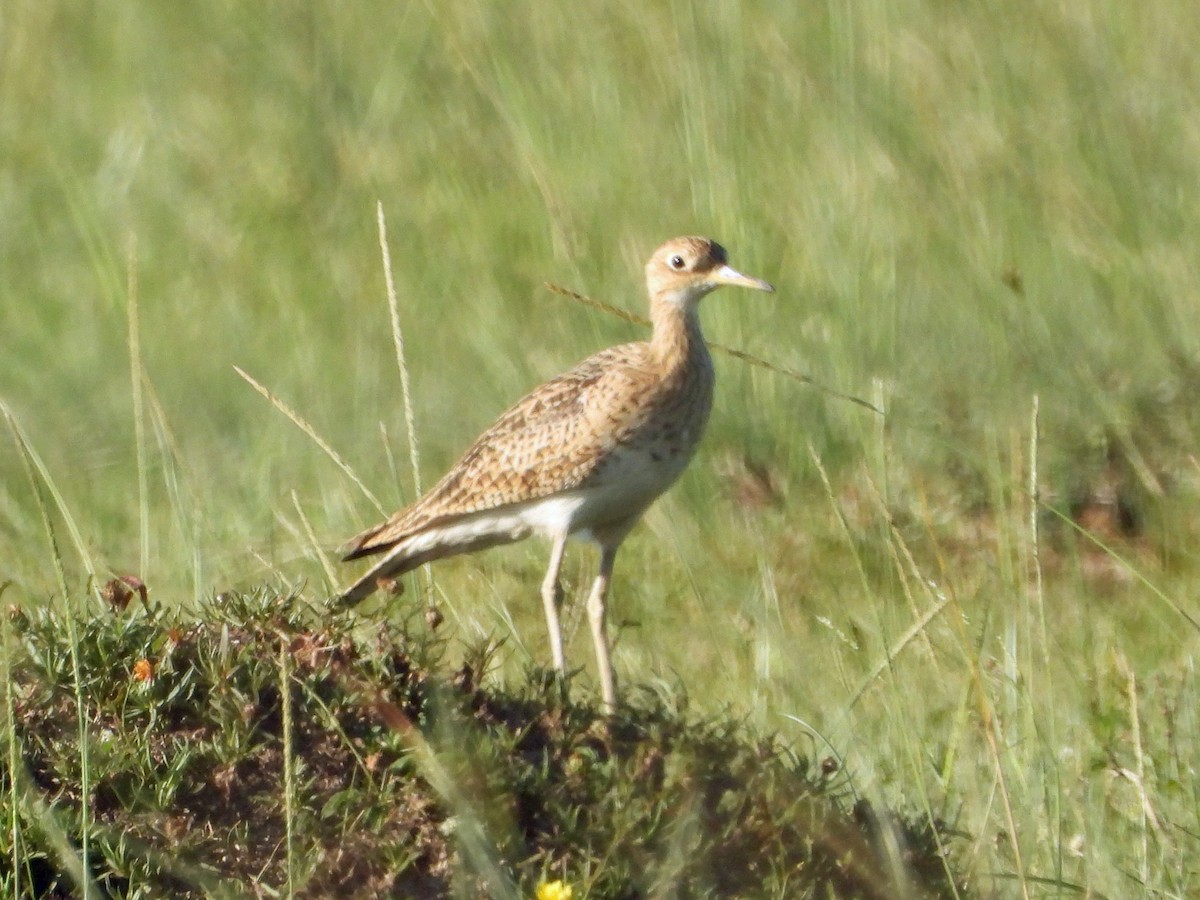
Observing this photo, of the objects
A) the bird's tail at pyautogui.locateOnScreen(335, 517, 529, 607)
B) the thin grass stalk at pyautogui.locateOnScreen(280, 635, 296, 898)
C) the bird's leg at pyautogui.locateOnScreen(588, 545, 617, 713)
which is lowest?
the bird's leg at pyautogui.locateOnScreen(588, 545, 617, 713)

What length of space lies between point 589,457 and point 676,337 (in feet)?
1.67

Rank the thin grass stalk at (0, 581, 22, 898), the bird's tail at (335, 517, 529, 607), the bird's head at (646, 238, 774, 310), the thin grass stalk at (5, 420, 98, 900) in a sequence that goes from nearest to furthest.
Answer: the thin grass stalk at (5, 420, 98, 900) → the thin grass stalk at (0, 581, 22, 898) → the bird's tail at (335, 517, 529, 607) → the bird's head at (646, 238, 774, 310)

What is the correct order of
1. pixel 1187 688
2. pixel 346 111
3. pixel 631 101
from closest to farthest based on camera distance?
pixel 1187 688
pixel 631 101
pixel 346 111

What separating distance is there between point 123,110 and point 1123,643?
6.88 metres

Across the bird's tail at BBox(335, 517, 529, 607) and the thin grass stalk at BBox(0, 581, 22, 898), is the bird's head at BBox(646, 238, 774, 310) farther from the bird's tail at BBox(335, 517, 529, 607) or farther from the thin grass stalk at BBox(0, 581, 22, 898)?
the thin grass stalk at BBox(0, 581, 22, 898)

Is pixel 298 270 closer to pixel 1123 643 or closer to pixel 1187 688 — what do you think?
pixel 1123 643

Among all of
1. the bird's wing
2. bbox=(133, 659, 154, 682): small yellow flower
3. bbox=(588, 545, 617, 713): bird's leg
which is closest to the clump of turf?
bbox=(133, 659, 154, 682): small yellow flower

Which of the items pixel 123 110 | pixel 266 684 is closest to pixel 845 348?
pixel 266 684

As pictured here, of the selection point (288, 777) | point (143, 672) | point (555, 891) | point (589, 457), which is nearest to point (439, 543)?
point (589, 457)

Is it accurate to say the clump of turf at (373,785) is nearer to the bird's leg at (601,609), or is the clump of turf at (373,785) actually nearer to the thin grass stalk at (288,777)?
the thin grass stalk at (288,777)

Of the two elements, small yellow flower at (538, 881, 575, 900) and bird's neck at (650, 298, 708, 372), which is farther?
bird's neck at (650, 298, 708, 372)

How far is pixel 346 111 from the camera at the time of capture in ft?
34.3

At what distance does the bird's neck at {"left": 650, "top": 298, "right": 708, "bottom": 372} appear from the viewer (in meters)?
6.19

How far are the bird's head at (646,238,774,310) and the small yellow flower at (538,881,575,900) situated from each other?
10.7ft
